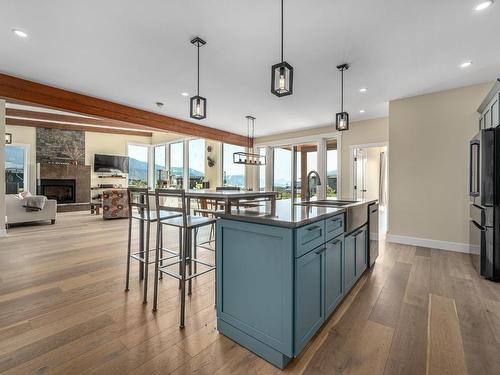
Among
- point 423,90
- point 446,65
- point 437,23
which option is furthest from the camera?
point 423,90

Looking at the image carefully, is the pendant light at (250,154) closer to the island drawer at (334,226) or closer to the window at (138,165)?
the island drawer at (334,226)

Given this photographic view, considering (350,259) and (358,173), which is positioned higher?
(358,173)

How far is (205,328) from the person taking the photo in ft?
6.07

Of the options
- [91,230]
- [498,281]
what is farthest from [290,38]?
[91,230]

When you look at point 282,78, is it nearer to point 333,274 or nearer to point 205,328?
point 333,274

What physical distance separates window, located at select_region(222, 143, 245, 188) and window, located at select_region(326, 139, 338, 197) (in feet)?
9.80

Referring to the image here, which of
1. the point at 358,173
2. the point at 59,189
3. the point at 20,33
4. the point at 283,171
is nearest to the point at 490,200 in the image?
the point at 358,173

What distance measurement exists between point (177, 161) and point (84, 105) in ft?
16.8

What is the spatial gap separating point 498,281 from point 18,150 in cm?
1200

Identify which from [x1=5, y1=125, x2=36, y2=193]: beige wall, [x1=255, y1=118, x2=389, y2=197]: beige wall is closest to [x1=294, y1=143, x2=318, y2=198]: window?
[x1=255, y1=118, x2=389, y2=197]: beige wall

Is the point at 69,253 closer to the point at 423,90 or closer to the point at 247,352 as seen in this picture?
the point at 247,352

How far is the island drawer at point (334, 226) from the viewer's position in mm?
1775

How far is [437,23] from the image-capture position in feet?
7.97

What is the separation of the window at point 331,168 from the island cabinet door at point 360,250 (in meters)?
3.96
